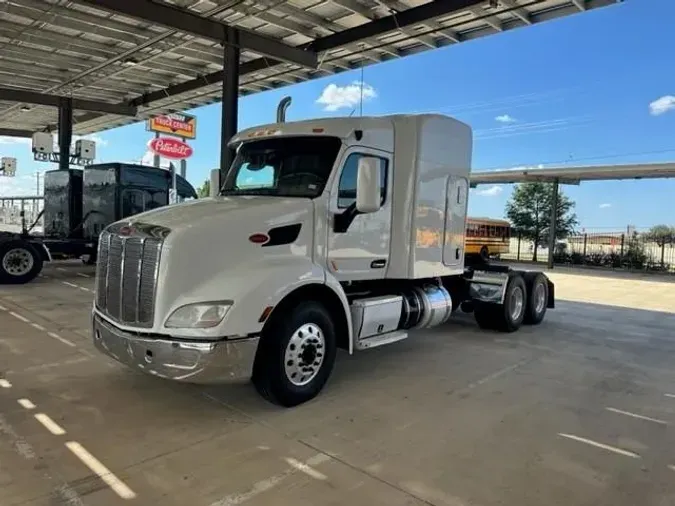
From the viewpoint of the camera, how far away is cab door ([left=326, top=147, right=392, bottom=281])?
4.80m

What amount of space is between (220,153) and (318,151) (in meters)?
7.88

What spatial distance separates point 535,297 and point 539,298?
9.3 inches

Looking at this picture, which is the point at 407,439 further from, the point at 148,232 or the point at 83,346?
the point at 83,346

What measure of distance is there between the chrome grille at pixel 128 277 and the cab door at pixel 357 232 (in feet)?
5.25

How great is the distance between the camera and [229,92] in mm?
11805

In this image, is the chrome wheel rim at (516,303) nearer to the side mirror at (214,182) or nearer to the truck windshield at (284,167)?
the truck windshield at (284,167)

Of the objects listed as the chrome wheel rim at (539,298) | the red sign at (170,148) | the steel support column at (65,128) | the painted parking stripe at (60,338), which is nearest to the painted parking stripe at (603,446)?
the chrome wheel rim at (539,298)

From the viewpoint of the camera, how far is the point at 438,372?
550 cm

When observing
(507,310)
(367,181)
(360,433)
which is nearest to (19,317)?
(367,181)

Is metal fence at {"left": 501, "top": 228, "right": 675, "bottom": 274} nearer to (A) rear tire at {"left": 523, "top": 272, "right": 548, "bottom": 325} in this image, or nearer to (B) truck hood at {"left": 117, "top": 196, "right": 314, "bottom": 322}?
(A) rear tire at {"left": 523, "top": 272, "right": 548, "bottom": 325}

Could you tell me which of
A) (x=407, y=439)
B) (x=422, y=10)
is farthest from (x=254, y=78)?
Answer: (x=407, y=439)

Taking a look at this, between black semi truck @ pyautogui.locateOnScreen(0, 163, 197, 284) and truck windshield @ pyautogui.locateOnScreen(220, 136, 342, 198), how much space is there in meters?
7.11

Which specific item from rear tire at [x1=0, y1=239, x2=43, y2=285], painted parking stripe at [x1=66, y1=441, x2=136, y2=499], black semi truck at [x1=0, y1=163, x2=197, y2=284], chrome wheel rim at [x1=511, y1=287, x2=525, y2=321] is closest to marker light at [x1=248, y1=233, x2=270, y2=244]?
painted parking stripe at [x1=66, y1=441, x2=136, y2=499]

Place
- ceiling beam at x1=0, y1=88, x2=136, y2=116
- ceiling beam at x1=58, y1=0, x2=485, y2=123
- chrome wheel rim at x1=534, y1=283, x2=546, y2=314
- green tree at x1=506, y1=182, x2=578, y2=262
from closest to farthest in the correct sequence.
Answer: chrome wheel rim at x1=534, y1=283, x2=546, y2=314 → ceiling beam at x1=58, y1=0, x2=485, y2=123 → ceiling beam at x1=0, y1=88, x2=136, y2=116 → green tree at x1=506, y1=182, x2=578, y2=262
